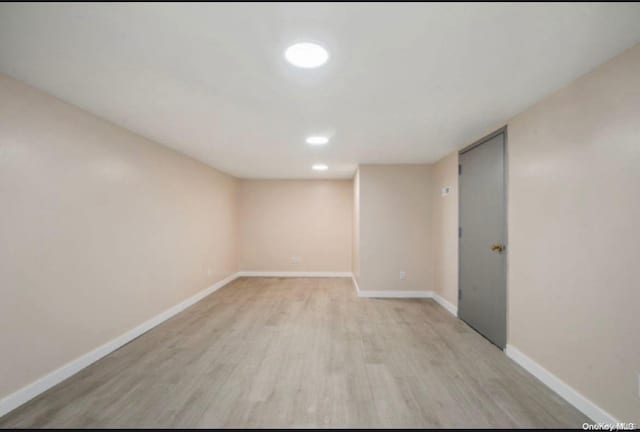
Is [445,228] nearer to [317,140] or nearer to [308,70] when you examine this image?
[317,140]

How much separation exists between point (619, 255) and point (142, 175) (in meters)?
4.16

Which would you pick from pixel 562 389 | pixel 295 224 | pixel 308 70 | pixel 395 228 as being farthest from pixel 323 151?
pixel 562 389

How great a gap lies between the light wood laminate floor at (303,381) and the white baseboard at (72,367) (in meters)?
0.07

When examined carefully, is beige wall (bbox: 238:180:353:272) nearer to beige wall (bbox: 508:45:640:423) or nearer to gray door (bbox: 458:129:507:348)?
gray door (bbox: 458:129:507:348)

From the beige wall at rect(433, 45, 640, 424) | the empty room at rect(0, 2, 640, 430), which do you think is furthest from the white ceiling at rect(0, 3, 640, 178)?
the beige wall at rect(433, 45, 640, 424)

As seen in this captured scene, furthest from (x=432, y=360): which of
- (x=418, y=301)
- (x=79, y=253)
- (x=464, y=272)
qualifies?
(x=79, y=253)

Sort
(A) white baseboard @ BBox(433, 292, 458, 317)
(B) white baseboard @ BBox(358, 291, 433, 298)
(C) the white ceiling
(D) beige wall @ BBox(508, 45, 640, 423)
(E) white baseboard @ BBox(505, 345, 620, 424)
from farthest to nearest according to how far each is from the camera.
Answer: (B) white baseboard @ BBox(358, 291, 433, 298)
(A) white baseboard @ BBox(433, 292, 458, 317)
(E) white baseboard @ BBox(505, 345, 620, 424)
(D) beige wall @ BBox(508, 45, 640, 423)
(C) the white ceiling

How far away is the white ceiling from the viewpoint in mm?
1314

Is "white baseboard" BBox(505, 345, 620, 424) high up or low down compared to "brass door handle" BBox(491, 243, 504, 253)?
down

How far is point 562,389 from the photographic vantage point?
207cm

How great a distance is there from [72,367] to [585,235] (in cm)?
399

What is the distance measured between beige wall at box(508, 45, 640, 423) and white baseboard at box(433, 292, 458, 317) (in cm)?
133

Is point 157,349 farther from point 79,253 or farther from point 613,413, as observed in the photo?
point 613,413

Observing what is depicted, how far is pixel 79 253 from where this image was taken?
244 cm
